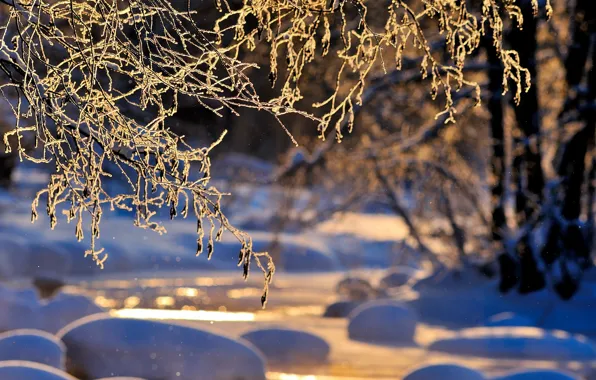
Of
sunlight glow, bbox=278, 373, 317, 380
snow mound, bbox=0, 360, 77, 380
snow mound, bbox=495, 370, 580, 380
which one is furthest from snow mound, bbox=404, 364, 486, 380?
snow mound, bbox=0, 360, 77, 380

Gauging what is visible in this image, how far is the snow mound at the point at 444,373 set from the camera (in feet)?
30.9

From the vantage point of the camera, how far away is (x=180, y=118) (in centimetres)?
2327

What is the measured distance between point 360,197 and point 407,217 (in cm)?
94

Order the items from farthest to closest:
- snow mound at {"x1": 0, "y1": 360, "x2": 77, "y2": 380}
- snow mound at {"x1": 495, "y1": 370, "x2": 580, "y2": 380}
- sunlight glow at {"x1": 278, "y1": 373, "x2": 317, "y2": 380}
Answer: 1. sunlight glow at {"x1": 278, "y1": 373, "x2": 317, "y2": 380}
2. snow mound at {"x1": 495, "y1": 370, "x2": 580, "y2": 380}
3. snow mound at {"x1": 0, "y1": 360, "x2": 77, "y2": 380}

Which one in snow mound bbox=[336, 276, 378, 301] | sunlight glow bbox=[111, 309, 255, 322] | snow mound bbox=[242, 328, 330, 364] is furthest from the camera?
snow mound bbox=[336, 276, 378, 301]

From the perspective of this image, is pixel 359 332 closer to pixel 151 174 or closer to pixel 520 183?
pixel 520 183

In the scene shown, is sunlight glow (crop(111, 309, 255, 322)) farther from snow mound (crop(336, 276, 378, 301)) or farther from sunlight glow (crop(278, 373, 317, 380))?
sunlight glow (crop(278, 373, 317, 380))

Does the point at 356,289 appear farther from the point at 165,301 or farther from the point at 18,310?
the point at 18,310

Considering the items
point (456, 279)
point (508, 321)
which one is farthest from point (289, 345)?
point (456, 279)

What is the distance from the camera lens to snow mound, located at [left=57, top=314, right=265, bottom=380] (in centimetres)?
960

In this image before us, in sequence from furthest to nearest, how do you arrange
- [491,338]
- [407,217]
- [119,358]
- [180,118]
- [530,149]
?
[180,118] → [407,217] → [530,149] → [491,338] → [119,358]

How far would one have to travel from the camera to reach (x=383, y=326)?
14211 mm

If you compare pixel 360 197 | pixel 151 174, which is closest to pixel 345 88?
pixel 360 197

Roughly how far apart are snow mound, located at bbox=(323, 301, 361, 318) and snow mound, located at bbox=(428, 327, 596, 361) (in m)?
2.93
